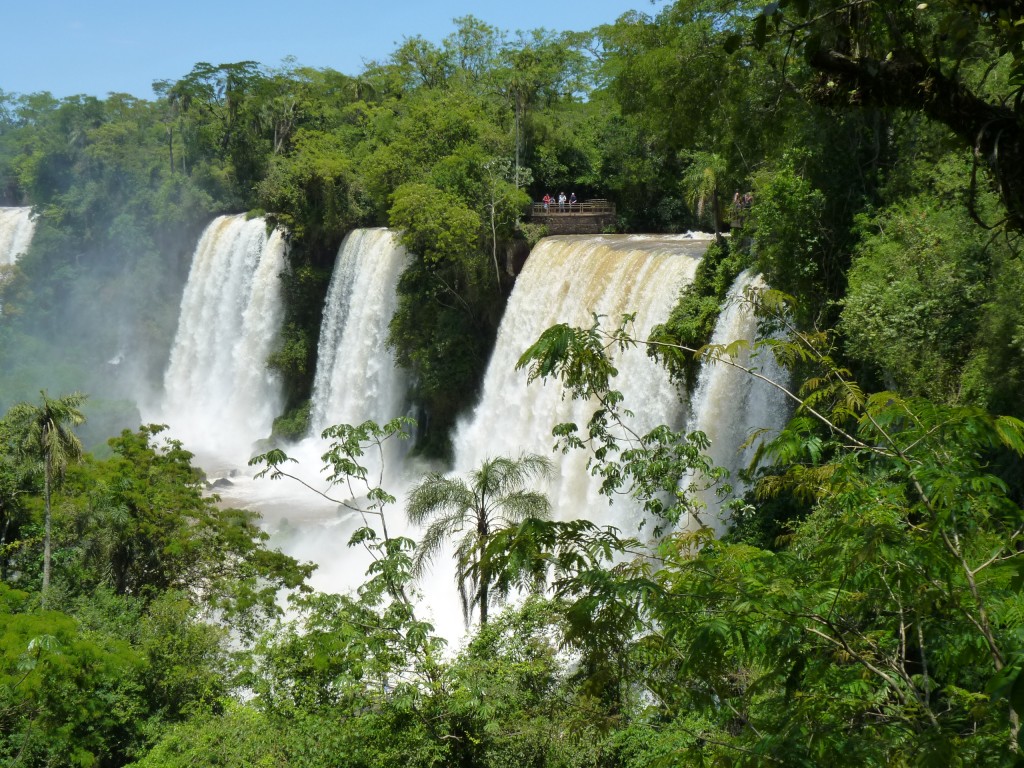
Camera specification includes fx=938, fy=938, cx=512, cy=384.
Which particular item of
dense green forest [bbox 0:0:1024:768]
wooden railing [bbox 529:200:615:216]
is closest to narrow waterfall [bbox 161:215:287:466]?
dense green forest [bbox 0:0:1024:768]

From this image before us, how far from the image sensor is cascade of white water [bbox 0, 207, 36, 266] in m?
48.0

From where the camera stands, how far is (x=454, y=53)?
138 feet

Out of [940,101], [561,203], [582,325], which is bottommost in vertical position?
[582,325]

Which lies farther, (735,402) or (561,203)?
(561,203)

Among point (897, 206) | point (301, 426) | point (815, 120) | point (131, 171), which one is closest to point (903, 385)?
point (897, 206)

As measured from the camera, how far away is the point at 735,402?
14445mm

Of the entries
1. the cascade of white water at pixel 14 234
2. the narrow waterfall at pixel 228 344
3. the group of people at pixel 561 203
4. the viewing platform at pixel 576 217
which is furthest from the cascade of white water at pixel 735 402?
the cascade of white water at pixel 14 234

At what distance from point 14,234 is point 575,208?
35595 millimetres

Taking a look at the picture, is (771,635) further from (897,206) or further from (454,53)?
(454,53)

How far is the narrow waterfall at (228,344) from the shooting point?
33.0 m

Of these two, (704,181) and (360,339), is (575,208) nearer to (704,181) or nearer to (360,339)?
(704,181)

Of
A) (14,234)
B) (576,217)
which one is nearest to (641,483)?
(576,217)

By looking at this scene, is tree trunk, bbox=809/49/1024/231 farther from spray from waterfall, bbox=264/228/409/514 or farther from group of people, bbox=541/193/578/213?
spray from waterfall, bbox=264/228/409/514

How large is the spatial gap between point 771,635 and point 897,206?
10.4m
